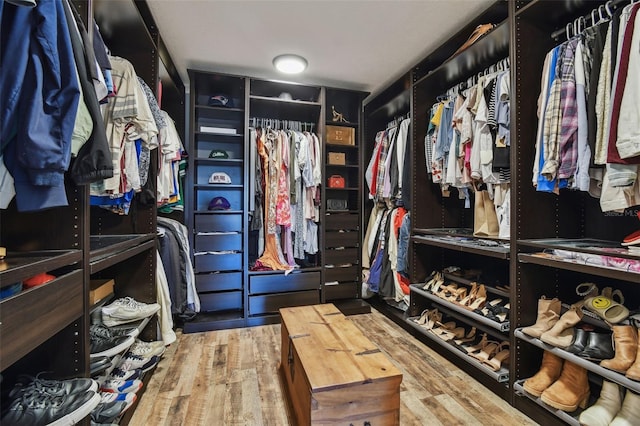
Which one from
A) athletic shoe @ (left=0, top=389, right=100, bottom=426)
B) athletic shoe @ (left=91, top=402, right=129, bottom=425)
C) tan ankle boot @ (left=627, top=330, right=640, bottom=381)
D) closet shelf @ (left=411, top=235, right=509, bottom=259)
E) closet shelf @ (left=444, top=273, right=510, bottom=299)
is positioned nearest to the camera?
athletic shoe @ (left=0, top=389, right=100, bottom=426)

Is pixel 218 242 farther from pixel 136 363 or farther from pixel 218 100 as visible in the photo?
pixel 218 100

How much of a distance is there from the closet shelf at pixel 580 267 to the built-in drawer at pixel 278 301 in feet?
6.01

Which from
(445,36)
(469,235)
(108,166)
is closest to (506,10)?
(445,36)

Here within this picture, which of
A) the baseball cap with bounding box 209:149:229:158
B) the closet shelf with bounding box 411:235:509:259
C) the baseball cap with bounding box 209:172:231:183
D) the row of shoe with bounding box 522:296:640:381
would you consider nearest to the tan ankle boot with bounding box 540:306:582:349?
the row of shoe with bounding box 522:296:640:381

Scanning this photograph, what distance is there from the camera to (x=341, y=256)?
304 cm

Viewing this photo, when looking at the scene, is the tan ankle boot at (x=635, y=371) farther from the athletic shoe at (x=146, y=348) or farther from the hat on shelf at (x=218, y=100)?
the hat on shelf at (x=218, y=100)

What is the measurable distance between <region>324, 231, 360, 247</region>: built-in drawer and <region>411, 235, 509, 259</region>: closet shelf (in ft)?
2.24

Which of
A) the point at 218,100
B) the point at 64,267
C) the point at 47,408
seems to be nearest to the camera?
the point at 47,408

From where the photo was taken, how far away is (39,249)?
1.03m

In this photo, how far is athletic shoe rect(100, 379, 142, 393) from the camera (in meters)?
1.40

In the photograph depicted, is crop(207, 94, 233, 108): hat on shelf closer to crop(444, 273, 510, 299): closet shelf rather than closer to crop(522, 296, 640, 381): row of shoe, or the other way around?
crop(444, 273, 510, 299): closet shelf

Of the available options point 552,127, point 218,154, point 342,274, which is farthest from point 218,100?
point 552,127

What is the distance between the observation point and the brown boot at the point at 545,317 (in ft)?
4.86

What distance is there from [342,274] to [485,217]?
1.48 metres
